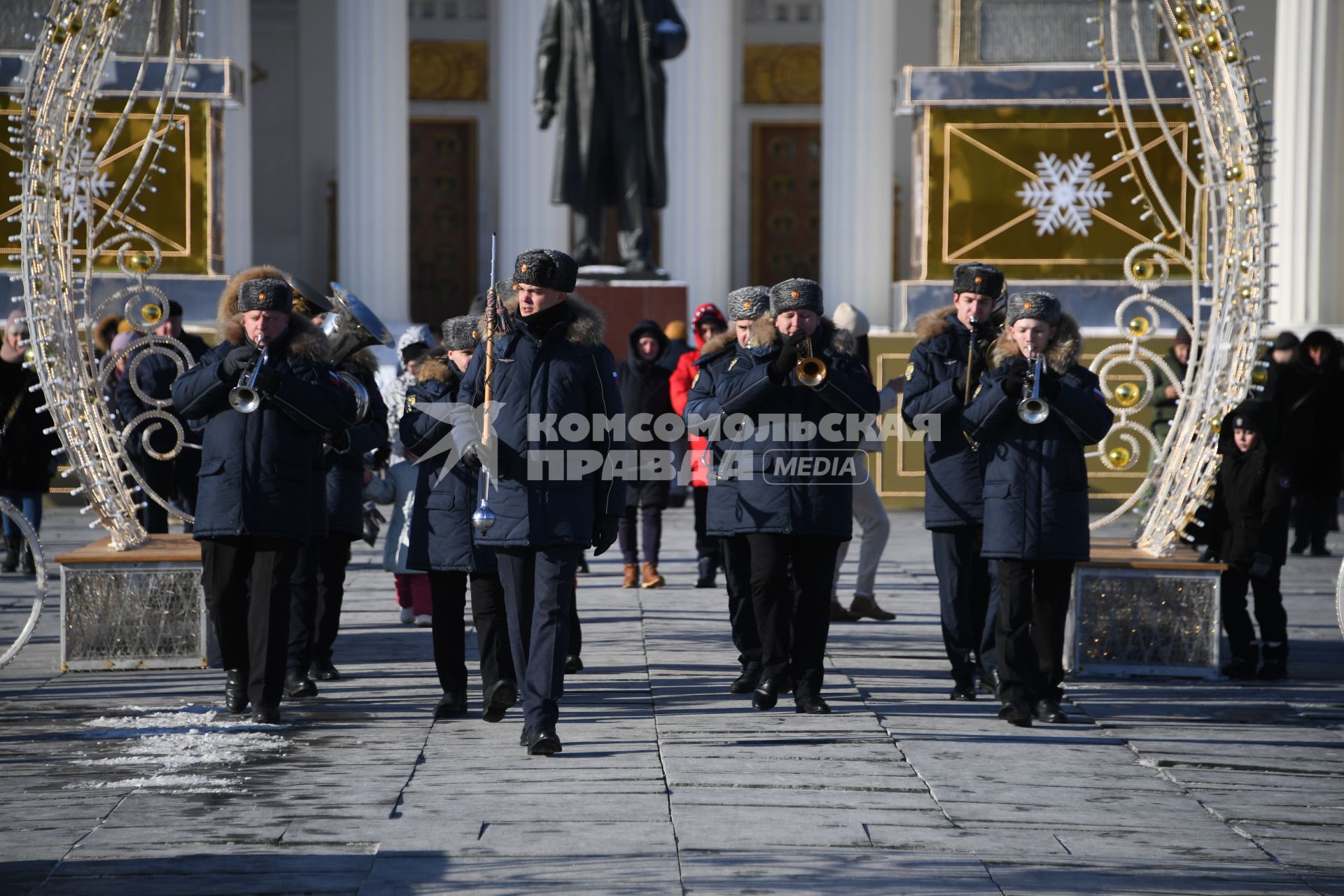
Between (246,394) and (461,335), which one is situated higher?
(461,335)

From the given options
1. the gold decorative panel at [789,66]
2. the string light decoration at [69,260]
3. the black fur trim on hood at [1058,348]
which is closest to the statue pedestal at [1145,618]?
the black fur trim on hood at [1058,348]

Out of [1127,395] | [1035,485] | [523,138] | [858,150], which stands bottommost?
[1035,485]

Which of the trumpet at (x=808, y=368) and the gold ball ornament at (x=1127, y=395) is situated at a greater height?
the trumpet at (x=808, y=368)

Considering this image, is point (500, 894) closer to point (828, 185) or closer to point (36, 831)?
point (36, 831)

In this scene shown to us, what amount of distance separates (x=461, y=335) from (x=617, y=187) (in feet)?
20.5

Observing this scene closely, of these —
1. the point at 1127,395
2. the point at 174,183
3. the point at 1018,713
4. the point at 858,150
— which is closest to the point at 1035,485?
the point at 1018,713

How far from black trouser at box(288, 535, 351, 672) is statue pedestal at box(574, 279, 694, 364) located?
5.53 m

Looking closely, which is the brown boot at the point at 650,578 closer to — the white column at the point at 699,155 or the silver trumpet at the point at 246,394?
the silver trumpet at the point at 246,394

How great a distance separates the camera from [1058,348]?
6.40 metres

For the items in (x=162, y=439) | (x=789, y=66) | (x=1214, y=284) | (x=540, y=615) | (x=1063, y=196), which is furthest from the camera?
(x=789, y=66)

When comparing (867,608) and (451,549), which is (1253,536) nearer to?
(867,608)

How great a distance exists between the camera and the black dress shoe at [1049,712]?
6.42 meters

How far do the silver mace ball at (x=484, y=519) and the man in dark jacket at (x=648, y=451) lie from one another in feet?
12.8

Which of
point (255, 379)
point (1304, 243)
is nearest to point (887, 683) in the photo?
point (255, 379)
